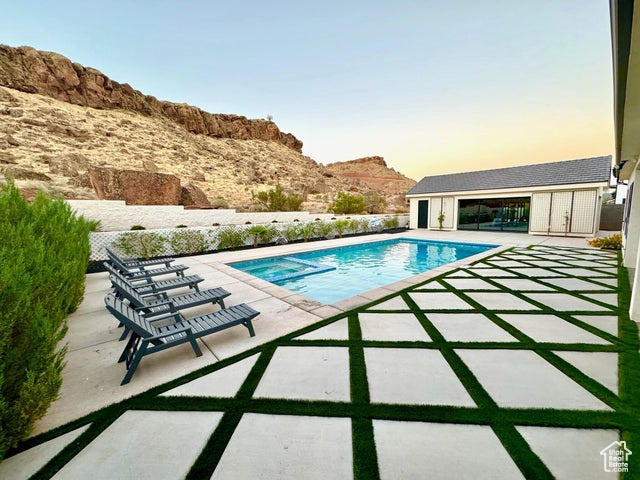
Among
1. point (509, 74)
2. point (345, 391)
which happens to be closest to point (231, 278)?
point (345, 391)

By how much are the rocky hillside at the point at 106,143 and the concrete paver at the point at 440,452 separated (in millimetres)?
15528

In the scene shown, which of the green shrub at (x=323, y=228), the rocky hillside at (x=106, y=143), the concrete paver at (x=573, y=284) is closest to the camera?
the concrete paver at (x=573, y=284)

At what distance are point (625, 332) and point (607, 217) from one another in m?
20.4

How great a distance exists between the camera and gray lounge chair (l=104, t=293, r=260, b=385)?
249 centimetres

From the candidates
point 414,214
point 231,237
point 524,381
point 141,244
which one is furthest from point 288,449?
point 414,214

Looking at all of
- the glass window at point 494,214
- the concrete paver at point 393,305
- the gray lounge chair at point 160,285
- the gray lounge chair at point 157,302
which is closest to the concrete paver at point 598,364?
the concrete paver at point 393,305

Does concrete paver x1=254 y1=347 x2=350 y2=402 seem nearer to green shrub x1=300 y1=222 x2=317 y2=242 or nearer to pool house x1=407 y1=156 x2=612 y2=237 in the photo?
green shrub x1=300 y1=222 x2=317 y2=242

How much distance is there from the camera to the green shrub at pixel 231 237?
10711 mm

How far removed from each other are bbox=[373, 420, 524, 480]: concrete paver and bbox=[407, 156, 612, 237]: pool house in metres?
16.5

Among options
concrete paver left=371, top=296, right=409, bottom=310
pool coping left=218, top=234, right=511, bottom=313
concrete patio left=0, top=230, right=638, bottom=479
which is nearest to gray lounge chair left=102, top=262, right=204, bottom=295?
concrete patio left=0, top=230, right=638, bottom=479

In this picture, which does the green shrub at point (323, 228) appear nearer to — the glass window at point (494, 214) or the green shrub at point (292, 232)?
the green shrub at point (292, 232)

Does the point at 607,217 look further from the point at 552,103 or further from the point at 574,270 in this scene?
the point at 574,270

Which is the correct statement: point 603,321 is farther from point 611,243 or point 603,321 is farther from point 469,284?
point 611,243

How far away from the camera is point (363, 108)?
2416cm
